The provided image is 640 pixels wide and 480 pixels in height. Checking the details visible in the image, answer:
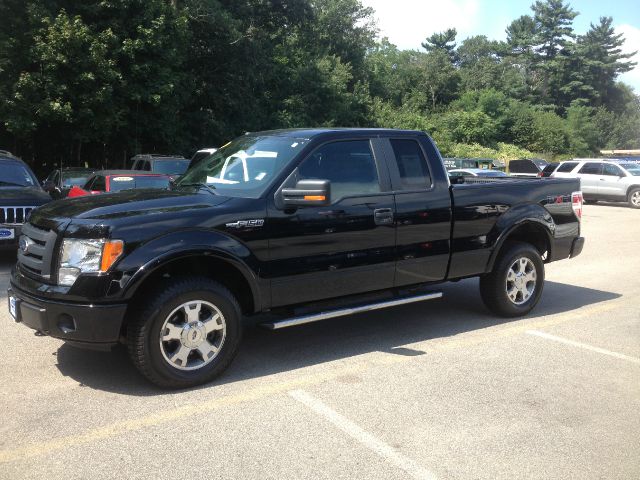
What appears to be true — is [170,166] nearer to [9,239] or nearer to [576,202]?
[9,239]

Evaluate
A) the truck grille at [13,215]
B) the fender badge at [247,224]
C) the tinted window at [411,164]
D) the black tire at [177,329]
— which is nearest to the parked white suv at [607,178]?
the tinted window at [411,164]

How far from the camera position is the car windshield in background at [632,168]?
22.8 metres

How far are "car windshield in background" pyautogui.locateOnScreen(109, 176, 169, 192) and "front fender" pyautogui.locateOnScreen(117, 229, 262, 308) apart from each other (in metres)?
6.91

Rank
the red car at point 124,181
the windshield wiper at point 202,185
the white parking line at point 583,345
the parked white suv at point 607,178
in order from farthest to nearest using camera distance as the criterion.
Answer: the parked white suv at point 607,178 < the red car at point 124,181 < the white parking line at point 583,345 < the windshield wiper at point 202,185

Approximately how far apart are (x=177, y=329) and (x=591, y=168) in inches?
896

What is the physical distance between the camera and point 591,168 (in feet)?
77.8

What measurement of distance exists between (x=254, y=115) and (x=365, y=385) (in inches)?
1132

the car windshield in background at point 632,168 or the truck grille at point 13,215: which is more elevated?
the car windshield in background at point 632,168

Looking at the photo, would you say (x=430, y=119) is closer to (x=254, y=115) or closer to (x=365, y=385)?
(x=254, y=115)

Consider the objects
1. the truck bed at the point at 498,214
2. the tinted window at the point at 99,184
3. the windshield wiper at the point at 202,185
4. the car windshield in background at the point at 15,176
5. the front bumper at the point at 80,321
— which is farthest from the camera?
the tinted window at the point at 99,184

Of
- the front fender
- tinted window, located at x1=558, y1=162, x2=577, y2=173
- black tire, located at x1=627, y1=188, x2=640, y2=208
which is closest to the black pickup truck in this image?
the front fender

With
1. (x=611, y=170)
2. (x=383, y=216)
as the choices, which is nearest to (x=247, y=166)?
(x=383, y=216)

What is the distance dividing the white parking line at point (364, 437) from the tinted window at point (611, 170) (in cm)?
2193

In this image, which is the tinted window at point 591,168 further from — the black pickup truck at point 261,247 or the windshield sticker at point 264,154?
the windshield sticker at point 264,154
